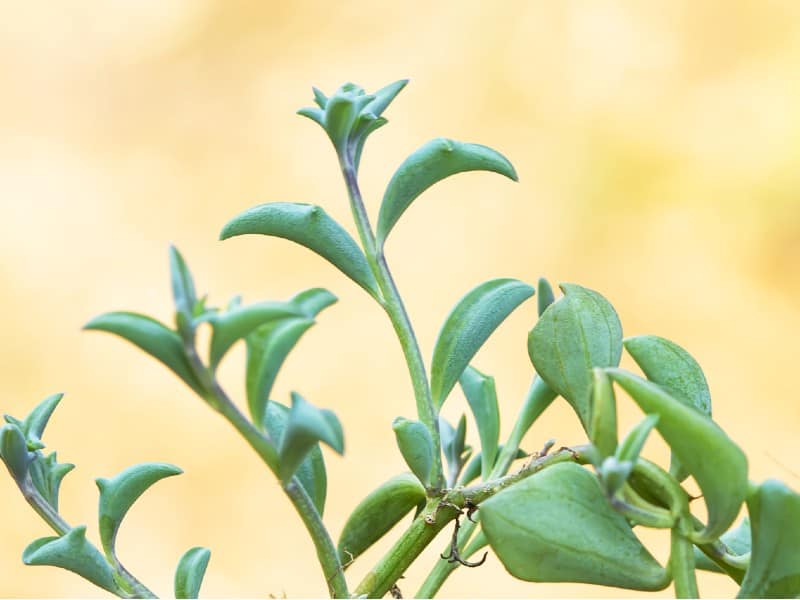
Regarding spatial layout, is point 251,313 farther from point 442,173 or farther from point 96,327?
point 442,173

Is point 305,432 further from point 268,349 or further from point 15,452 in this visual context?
point 15,452

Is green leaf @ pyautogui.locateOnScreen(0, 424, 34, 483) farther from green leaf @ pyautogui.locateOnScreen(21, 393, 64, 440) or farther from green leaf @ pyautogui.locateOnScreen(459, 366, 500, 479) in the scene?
green leaf @ pyautogui.locateOnScreen(459, 366, 500, 479)

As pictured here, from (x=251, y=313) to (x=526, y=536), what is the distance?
107 mm

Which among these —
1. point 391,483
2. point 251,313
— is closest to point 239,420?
point 251,313

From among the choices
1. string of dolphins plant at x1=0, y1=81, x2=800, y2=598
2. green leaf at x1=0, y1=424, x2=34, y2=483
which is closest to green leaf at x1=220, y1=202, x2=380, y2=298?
string of dolphins plant at x1=0, y1=81, x2=800, y2=598

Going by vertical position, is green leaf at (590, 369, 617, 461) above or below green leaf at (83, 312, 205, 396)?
below

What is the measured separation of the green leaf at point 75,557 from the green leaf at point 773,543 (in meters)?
0.22

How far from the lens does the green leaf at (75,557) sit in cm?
37

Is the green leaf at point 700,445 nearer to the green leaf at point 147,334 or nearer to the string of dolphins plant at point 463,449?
the string of dolphins plant at point 463,449

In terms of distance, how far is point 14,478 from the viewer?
1.30 ft

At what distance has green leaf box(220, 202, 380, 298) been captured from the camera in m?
0.40

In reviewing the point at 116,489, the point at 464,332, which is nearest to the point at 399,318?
the point at 464,332

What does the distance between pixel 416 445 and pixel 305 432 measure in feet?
0.33

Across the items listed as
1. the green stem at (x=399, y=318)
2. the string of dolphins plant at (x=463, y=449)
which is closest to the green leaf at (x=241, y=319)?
the string of dolphins plant at (x=463, y=449)
